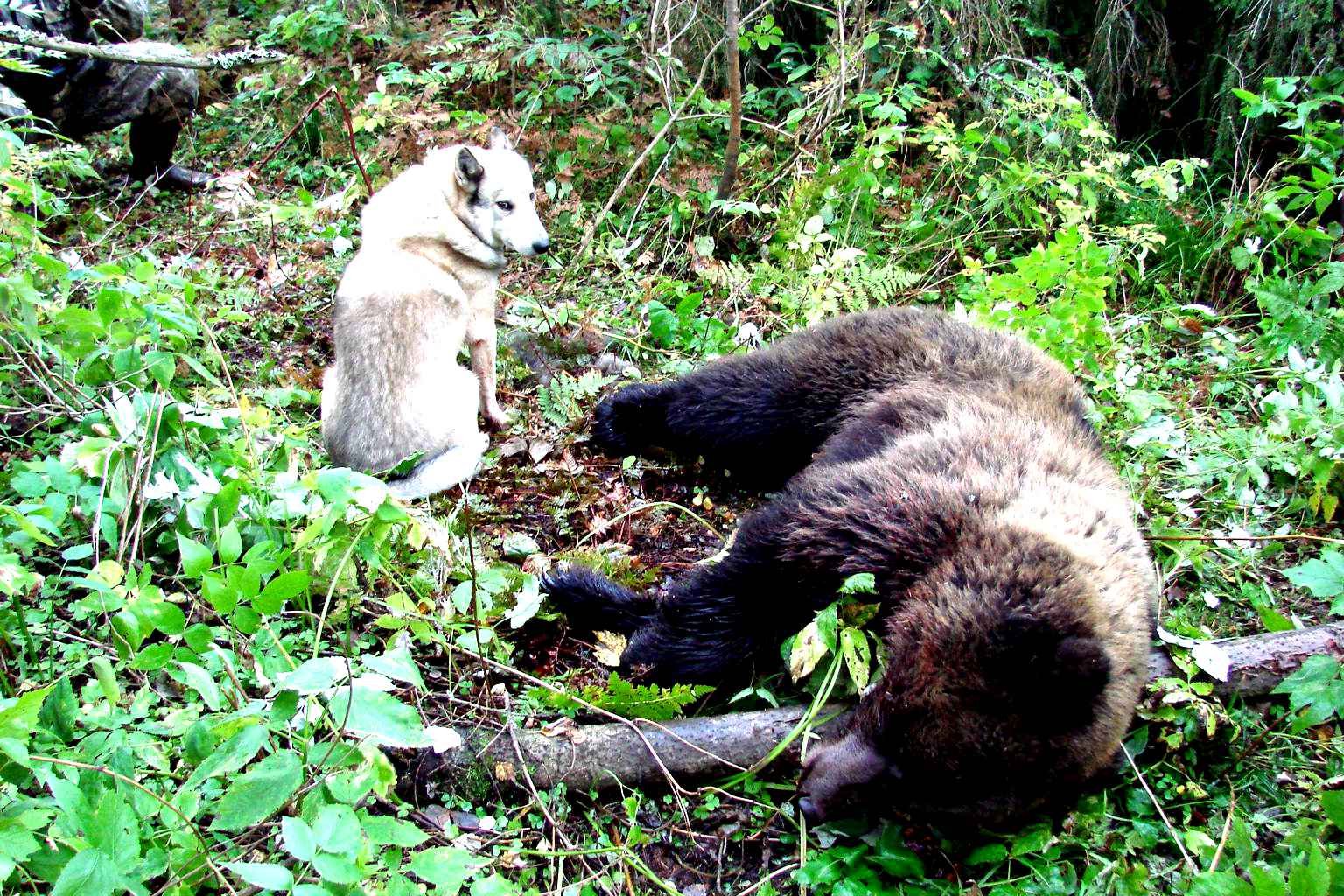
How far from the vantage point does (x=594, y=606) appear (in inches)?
139

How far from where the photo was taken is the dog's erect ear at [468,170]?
4547 mm

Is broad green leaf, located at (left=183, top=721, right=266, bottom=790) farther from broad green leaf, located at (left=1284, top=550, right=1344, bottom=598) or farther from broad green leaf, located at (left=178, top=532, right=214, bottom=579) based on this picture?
broad green leaf, located at (left=1284, top=550, right=1344, bottom=598)

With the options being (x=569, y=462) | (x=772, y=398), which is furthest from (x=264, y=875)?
(x=772, y=398)

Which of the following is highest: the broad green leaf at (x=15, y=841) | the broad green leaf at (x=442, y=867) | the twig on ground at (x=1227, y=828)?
the broad green leaf at (x=15, y=841)

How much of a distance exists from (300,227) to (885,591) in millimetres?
4803

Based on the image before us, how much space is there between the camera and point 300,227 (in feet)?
20.0

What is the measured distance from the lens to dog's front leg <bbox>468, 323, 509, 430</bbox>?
4.64 meters

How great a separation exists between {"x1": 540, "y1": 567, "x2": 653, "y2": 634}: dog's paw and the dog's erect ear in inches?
87.3

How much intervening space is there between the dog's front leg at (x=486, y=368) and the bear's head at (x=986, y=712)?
2503 mm

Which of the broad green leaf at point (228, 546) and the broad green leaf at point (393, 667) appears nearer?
the broad green leaf at point (393, 667)

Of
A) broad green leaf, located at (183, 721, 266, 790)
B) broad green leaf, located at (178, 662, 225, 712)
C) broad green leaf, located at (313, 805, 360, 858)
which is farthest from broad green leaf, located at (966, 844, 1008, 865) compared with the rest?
broad green leaf, located at (178, 662, 225, 712)

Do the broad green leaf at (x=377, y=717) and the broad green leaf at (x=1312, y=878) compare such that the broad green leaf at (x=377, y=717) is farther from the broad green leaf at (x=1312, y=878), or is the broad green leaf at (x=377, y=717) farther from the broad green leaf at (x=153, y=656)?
the broad green leaf at (x=1312, y=878)

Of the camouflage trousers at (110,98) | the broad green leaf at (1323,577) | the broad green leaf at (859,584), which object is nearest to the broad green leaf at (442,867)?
the broad green leaf at (859,584)

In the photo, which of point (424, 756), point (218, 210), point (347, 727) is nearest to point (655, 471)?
point (424, 756)
